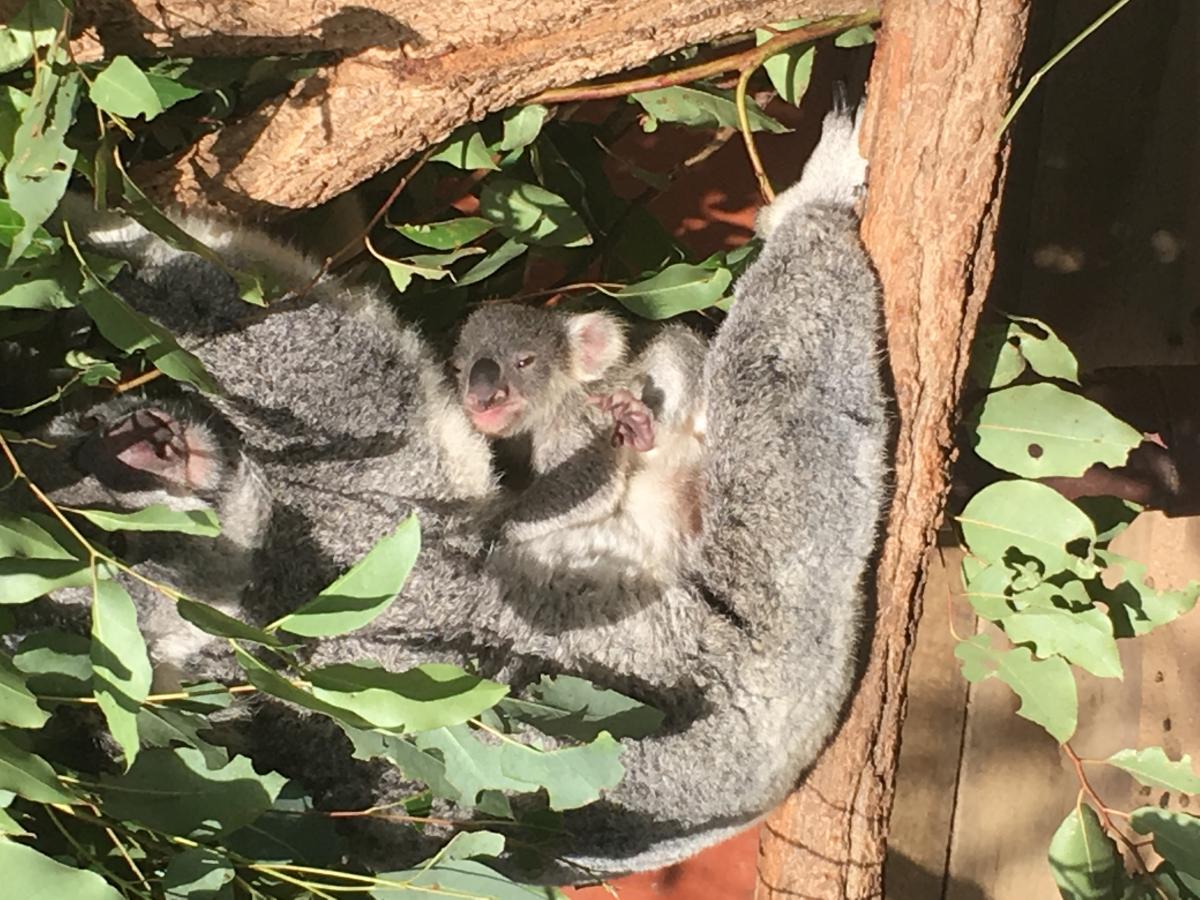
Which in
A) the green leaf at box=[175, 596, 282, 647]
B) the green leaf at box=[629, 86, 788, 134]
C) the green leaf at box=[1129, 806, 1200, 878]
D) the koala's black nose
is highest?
the green leaf at box=[629, 86, 788, 134]

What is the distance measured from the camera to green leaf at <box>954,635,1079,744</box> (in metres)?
1.74

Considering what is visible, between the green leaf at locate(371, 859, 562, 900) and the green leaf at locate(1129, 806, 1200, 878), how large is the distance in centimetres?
94

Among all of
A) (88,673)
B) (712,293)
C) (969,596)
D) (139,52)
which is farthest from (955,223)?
(88,673)

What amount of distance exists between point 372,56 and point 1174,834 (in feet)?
5.22

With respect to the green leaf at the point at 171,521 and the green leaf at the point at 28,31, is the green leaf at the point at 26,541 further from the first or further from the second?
the green leaf at the point at 28,31

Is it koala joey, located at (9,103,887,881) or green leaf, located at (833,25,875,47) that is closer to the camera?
koala joey, located at (9,103,887,881)

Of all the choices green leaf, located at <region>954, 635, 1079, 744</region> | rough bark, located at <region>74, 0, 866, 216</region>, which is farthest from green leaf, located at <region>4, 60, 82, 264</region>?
green leaf, located at <region>954, 635, 1079, 744</region>

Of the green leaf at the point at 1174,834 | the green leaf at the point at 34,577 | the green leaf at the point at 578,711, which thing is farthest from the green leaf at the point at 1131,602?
the green leaf at the point at 34,577

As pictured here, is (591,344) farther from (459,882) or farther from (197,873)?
(197,873)

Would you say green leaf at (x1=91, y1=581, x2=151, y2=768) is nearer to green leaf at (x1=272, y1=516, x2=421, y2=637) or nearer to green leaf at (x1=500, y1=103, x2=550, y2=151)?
green leaf at (x1=272, y1=516, x2=421, y2=637)

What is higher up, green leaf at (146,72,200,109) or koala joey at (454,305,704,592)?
green leaf at (146,72,200,109)

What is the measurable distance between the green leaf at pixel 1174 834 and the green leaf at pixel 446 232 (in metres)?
1.36

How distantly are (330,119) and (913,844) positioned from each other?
2.72 m

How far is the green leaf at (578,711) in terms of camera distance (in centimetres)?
143
